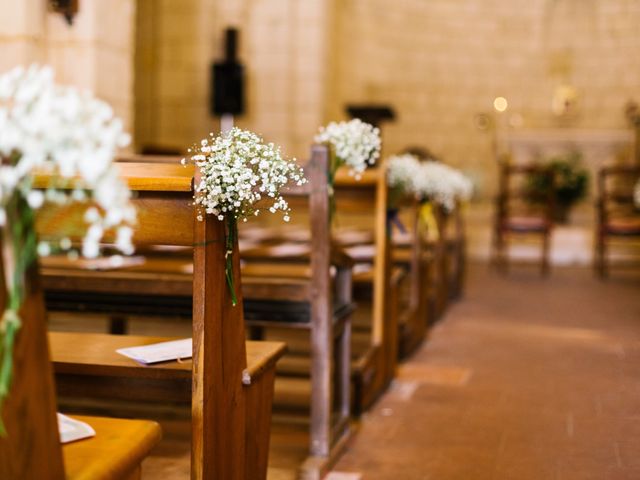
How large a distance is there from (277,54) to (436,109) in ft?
10.3

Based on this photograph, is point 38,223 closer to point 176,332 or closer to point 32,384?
point 32,384

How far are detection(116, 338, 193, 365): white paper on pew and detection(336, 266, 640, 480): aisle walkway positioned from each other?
0.89 metres

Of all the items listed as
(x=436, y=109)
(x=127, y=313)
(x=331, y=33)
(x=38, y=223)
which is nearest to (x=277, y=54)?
(x=331, y=33)

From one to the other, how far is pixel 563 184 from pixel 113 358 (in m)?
8.07

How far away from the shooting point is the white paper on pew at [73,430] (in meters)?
1.64

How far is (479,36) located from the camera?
38.3 ft

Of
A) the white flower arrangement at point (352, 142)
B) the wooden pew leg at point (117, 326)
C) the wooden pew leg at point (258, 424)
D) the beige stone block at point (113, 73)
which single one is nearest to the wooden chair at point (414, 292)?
the white flower arrangement at point (352, 142)

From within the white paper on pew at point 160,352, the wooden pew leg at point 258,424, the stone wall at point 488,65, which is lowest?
→ the wooden pew leg at point 258,424

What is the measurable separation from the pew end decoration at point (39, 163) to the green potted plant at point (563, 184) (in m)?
8.33

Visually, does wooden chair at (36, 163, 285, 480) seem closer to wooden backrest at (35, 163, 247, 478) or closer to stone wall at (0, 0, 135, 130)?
wooden backrest at (35, 163, 247, 478)

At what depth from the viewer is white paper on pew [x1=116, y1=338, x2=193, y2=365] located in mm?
2221

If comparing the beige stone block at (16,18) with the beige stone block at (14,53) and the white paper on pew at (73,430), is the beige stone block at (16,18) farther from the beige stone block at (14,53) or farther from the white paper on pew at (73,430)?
the white paper on pew at (73,430)

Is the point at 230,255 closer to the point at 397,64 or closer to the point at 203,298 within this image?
the point at 203,298

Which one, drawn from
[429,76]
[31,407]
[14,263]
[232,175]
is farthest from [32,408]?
[429,76]
